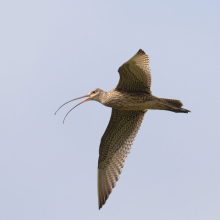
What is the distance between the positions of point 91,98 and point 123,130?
4.18 ft

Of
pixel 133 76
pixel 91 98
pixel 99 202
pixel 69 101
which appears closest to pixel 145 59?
pixel 133 76

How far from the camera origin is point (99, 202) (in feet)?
40.8

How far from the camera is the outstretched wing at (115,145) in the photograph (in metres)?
12.7

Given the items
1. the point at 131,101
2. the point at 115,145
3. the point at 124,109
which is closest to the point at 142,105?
the point at 131,101

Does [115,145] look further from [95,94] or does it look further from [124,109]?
[95,94]

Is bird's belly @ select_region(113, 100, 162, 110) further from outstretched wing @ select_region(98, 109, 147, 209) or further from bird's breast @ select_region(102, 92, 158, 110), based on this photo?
outstretched wing @ select_region(98, 109, 147, 209)

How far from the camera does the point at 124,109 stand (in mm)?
11992

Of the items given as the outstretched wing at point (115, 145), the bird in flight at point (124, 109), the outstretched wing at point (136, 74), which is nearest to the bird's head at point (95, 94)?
the bird in flight at point (124, 109)

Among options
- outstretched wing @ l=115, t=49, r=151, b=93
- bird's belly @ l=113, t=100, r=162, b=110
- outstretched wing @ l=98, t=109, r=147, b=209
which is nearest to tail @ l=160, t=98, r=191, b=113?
bird's belly @ l=113, t=100, r=162, b=110

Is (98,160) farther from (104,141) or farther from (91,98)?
(91,98)

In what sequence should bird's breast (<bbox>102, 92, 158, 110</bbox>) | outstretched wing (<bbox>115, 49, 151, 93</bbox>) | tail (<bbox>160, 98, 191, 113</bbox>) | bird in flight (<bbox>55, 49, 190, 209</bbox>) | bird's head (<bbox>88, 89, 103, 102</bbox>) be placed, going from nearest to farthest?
outstretched wing (<bbox>115, 49, 151, 93</bbox>) < bird in flight (<bbox>55, 49, 190, 209</bbox>) < tail (<bbox>160, 98, 191, 113</bbox>) < bird's breast (<bbox>102, 92, 158, 110</bbox>) < bird's head (<bbox>88, 89, 103, 102</bbox>)

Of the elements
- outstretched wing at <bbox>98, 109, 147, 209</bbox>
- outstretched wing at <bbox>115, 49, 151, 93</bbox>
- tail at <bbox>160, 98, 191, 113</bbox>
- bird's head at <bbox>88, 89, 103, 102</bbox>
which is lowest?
outstretched wing at <bbox>98, 109, 147, 209</bbox>

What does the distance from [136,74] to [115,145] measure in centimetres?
239

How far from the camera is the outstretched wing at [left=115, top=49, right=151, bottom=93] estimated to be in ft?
36.2
